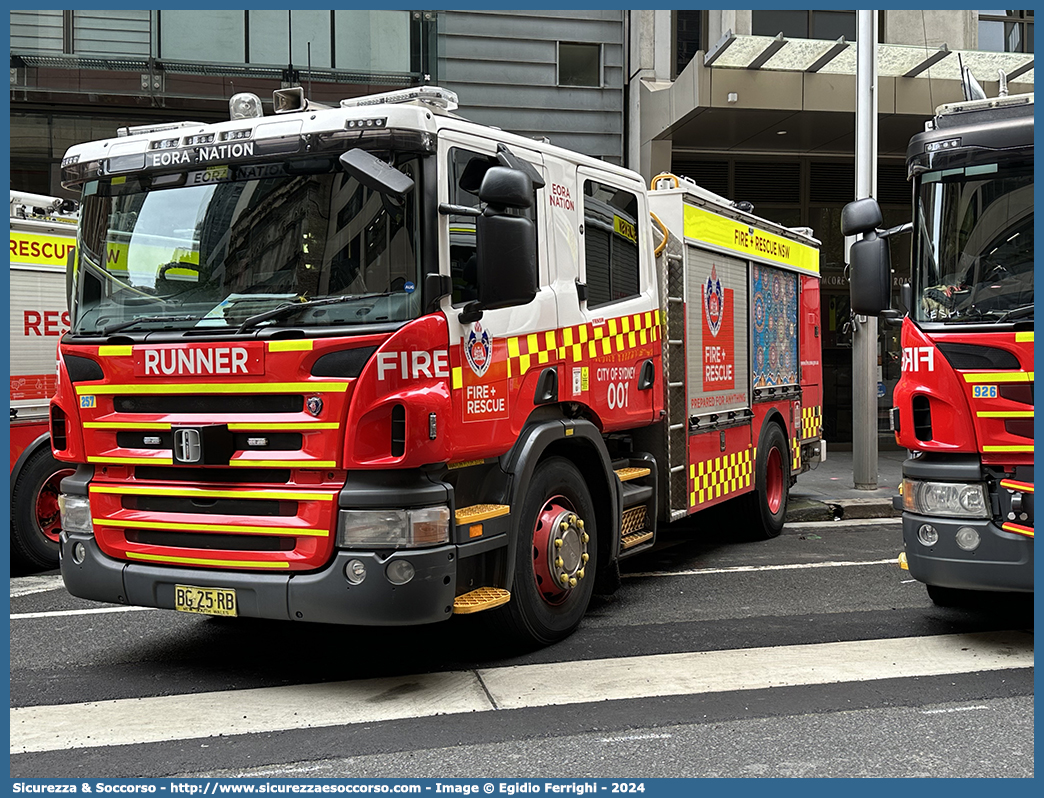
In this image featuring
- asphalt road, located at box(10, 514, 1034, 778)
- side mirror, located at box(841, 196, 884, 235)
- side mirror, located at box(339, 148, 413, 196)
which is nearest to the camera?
asphalt road, located at box(10, 514, 1034, 778)

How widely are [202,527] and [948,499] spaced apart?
382 cm

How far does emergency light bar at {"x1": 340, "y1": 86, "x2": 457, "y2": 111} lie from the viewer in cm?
534

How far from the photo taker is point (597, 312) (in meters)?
6.65

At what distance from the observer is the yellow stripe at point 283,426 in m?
5.02

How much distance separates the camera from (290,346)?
505cm

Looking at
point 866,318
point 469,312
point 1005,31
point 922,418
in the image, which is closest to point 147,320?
point 469,312

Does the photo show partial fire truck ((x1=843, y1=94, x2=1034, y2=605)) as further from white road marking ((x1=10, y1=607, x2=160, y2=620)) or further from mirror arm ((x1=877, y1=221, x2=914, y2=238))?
white road marking ((x1=10, y1=607, x2=160, y2=620))

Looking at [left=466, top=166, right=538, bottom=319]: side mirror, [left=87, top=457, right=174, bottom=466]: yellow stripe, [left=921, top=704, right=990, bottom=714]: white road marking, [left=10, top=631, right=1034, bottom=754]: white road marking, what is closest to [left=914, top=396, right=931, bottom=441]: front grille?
[left=10, top=631, right=1034, bottom=754]: white road marking

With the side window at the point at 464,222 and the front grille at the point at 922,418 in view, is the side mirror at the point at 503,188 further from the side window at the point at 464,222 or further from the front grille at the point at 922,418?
the front grille at the point at 922,418

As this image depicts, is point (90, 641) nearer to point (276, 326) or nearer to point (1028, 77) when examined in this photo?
point (276, 326)

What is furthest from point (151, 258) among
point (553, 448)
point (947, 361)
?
point (947, 361)

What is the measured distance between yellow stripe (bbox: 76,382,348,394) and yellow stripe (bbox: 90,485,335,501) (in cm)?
47

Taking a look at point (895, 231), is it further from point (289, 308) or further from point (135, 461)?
point (135, 461)
